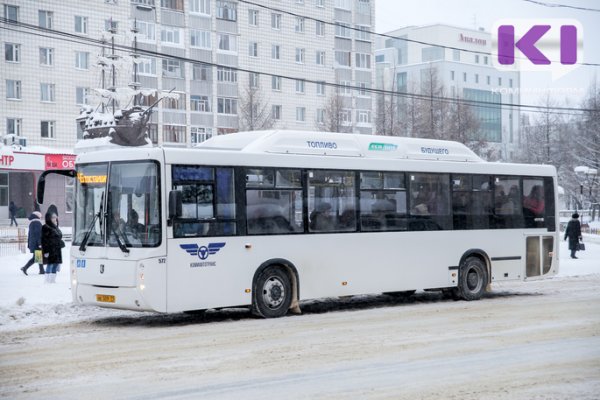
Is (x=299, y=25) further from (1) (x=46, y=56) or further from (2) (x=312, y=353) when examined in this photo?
(2) (x=312, y=353)

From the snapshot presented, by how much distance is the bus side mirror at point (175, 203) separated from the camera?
14555 mm

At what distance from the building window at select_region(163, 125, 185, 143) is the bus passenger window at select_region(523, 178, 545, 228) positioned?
51.3 meters

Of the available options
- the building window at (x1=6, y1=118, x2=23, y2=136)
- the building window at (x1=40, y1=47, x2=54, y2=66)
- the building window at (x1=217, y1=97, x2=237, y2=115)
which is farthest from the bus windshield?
the building window at (x1=217, y1=97, x2=237, y2=115)

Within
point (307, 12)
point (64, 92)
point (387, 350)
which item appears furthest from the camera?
point (307, 12)

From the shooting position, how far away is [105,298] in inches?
591

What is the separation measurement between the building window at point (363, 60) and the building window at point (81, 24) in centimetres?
2737

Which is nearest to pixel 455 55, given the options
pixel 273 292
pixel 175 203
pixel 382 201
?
pixel 382 201

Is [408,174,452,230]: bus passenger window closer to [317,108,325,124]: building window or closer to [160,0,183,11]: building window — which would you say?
[160,0,183,11]: building window

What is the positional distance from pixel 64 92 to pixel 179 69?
9619 mm

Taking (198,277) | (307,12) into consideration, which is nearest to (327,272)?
(198,277)

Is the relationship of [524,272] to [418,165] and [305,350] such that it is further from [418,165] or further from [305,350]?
[305,350]

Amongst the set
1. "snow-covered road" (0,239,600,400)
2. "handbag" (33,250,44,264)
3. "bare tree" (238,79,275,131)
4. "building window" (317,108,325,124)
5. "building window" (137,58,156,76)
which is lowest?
"snow-covered road" (0,239,600,400)

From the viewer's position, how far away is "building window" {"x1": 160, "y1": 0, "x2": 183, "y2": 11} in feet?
230

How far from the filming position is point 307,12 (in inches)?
3135
